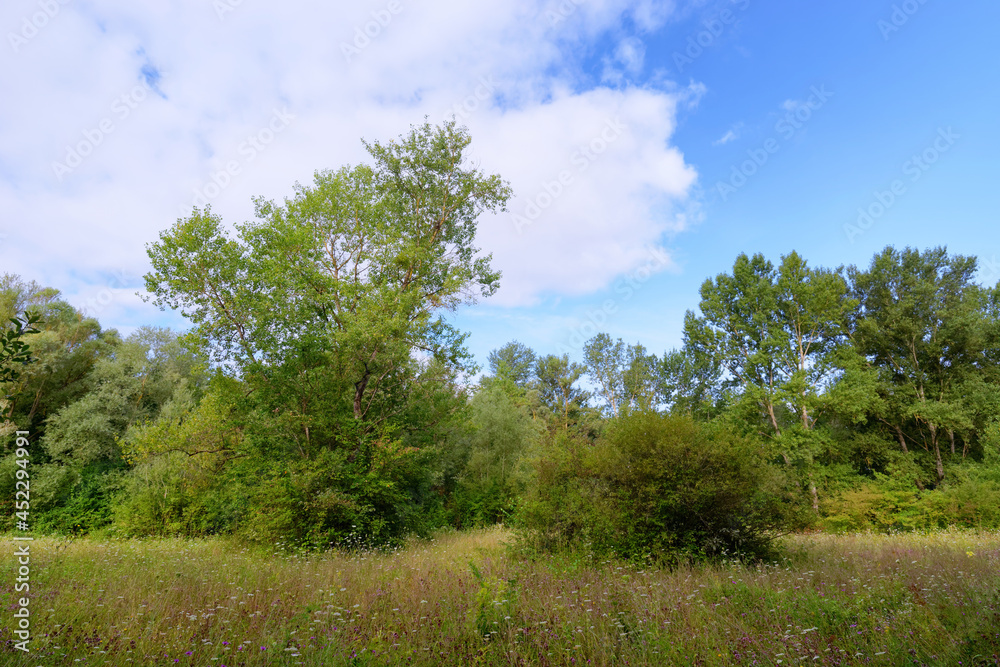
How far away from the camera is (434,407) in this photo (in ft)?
51.5

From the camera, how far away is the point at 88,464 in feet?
77.3

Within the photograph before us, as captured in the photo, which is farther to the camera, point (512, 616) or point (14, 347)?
point (512, 616)

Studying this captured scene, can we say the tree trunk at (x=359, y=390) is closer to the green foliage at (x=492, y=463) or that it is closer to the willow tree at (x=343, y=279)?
the willow tree at (x=343, y=279)

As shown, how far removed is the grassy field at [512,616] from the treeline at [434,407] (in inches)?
87.0

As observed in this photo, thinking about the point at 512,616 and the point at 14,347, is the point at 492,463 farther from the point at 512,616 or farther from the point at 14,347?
the point at 14,347

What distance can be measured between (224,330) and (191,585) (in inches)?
403

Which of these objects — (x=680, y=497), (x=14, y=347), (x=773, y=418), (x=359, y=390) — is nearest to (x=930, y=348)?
(x=773, y=418)

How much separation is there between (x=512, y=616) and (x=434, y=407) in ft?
36.2

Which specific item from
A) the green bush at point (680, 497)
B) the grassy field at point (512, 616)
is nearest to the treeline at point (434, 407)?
the green bush at point (680, 497)

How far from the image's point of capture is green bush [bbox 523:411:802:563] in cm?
819

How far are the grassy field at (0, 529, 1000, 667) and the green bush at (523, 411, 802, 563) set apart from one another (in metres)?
1.08

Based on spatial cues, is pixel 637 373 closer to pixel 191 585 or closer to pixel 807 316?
pixel 807 316

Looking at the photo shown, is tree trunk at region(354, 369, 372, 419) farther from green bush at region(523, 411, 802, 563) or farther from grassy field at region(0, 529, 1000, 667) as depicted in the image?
green bush at region(523, 411, 802, 563)

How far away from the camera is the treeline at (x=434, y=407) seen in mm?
9023
